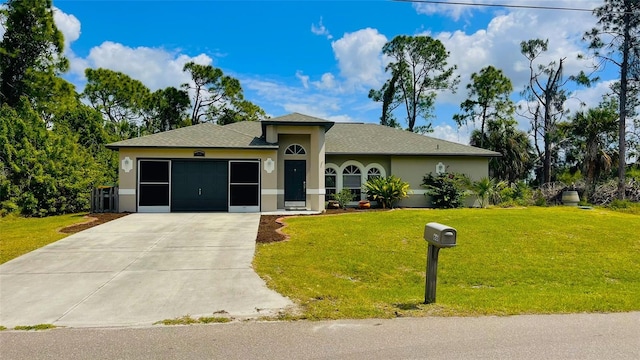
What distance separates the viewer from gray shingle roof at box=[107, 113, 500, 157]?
17.9 meters

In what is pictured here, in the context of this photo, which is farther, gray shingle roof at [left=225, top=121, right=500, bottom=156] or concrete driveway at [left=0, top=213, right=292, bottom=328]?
gray shingle roof at [left=225, top=121, right=500, bottom=156]

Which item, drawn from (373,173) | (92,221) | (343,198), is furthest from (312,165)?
(92,221)

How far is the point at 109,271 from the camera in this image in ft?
27.0

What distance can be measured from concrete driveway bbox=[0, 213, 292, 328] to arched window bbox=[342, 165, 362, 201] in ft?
30.0

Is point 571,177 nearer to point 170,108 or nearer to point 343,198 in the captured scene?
point 343,198

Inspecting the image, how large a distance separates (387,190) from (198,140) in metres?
8.89

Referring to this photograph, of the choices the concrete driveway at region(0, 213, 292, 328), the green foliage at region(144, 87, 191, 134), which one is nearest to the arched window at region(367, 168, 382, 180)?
the concrete driveway at region(0, 213, 292, 328)

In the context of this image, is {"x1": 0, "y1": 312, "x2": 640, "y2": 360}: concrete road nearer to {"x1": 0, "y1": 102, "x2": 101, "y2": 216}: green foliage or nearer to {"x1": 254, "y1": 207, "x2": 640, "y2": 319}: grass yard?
{"x1": 254, "y1": 207, "x2": 640, "y2": 319}: grass yard

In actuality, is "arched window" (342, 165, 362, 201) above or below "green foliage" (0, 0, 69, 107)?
below

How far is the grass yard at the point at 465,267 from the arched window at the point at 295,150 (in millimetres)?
6330

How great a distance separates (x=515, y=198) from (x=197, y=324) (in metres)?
21.3

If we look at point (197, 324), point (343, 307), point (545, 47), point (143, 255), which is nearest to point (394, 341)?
point (343, 307)

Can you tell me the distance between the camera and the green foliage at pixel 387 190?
64.2 ft

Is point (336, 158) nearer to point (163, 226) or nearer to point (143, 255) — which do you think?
point (163, 226)
